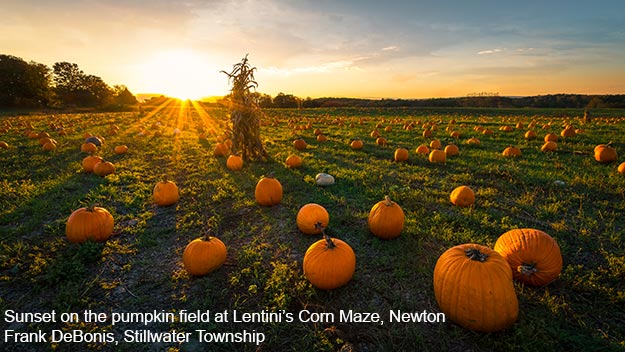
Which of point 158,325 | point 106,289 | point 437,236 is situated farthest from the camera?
point 437,236

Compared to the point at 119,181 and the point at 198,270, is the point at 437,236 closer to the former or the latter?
the point at 198,270

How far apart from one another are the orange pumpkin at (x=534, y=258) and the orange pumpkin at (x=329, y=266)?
6.26ft

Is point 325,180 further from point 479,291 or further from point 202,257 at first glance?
point 479,291

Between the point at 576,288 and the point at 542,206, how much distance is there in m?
2.66

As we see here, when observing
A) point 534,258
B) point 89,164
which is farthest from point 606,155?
point 89,164

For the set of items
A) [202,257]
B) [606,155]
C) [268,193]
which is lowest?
[202,257]

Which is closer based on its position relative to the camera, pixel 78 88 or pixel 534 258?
pixel 534 258

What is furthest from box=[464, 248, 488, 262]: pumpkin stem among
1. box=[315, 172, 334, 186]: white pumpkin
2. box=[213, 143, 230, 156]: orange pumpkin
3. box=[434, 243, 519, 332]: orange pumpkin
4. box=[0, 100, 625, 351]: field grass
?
box=[213, 143, 230, 156]: orange pumpkin

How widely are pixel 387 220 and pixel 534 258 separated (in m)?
1.80

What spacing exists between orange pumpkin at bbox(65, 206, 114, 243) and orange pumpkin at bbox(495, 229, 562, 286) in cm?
593

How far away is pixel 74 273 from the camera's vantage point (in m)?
3.87

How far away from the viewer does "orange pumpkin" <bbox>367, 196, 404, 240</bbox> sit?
14.3 ft

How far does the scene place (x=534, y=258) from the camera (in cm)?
323

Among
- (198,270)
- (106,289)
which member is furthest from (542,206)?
(106,289)
